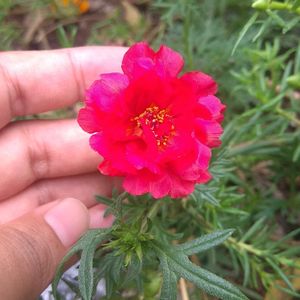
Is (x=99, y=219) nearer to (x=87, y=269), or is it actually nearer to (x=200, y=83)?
(x=87, y=269)

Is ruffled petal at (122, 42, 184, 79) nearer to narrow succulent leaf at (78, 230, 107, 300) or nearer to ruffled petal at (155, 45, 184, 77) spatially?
ruffled petal at (155, 45, 184, 77)

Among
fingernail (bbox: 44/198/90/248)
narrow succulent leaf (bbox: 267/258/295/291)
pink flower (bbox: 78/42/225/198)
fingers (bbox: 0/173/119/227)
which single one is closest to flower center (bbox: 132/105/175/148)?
pink flower (bbox: 78/42/225/198)

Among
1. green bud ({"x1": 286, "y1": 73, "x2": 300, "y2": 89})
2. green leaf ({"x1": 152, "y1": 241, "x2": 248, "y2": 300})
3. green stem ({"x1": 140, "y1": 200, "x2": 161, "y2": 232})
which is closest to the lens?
green leaf ({"x1": 152, "y1": 241, "x2": 248, "y2": 300})

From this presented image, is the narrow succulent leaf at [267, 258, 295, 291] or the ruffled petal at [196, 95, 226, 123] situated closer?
the ruffled petal at [196, 95, 226, 123]

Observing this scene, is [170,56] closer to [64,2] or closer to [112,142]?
[112,142]

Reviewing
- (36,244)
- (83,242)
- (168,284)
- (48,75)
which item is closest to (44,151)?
(48,75)

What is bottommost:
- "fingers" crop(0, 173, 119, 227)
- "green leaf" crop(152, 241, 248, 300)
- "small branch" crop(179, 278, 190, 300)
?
"small branch" crop(179, 278, 190, 300)
